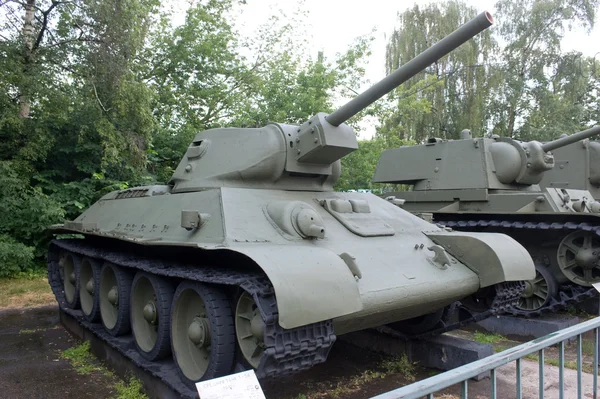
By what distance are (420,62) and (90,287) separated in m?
5.38

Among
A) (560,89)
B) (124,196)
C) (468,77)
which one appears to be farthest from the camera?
(560,89)

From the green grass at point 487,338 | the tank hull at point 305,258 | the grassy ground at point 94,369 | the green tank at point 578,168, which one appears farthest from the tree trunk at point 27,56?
the green tank at point 578,168

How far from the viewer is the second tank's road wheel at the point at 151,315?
16.0 ft

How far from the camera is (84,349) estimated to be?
21.0ft

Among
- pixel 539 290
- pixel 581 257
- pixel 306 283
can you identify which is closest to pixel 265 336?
pixel 306 283

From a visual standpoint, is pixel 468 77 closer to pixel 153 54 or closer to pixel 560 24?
pixel 560 24

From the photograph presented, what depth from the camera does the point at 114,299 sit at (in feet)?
20.1

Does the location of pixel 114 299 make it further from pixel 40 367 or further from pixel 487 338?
pixel 487 338

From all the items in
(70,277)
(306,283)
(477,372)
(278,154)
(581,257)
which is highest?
(278,154)

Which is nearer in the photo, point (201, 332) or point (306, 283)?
point (306, 283)

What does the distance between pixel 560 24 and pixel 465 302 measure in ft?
73.3

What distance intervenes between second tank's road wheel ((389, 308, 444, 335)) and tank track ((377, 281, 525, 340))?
0.06 meters

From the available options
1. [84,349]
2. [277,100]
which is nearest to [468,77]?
[277,100]

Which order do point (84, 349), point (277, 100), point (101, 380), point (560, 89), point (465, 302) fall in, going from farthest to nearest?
1. point (560, 89)
2. point (277, 100)
3. point (84, 349)
4. point (465, 302)
5. point (101, 380)
